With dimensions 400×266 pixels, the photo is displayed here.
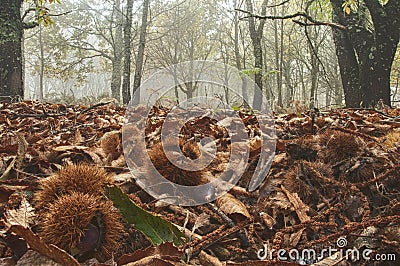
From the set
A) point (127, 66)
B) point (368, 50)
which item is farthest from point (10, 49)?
point (368, 50)

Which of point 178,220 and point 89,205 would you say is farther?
point 178,220

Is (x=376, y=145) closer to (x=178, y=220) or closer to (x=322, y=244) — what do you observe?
(x=322, y=244)

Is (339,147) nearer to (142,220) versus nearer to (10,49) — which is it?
(142,220)

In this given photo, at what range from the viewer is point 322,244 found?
0.98m

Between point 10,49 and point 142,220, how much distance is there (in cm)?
550

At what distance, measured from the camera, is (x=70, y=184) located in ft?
3.12

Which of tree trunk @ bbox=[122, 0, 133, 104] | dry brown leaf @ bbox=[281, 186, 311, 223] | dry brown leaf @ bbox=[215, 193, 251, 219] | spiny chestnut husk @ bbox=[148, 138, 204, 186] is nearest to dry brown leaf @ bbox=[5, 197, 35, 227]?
spiny chestnut husk @ bbox=[148, 138, 204, 186]

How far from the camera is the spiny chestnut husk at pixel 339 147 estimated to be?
4.70 ft

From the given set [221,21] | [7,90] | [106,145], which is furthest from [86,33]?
[106,145]

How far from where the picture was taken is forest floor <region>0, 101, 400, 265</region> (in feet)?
2.82

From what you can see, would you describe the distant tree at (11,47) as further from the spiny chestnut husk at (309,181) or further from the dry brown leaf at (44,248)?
the dry brown leaf at (44,248)

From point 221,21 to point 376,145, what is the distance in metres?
31.3

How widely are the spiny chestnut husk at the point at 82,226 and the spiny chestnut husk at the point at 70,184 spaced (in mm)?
37

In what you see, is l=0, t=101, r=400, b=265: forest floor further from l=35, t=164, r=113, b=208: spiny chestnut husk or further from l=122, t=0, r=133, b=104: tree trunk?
l=122, t=0, r=133, b=104: tree trunk
